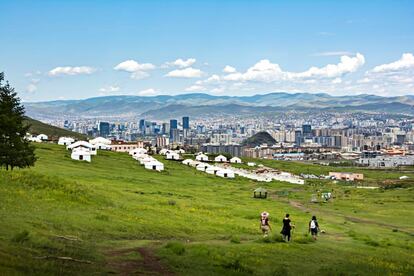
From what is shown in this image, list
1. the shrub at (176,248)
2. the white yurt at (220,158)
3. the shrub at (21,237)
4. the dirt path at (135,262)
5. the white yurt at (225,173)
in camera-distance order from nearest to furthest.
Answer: the dirt path at (135,262), the shrub at (21,237), the shrub at (176,248), the white yurt at (225,173), the white yurt at (220,158)

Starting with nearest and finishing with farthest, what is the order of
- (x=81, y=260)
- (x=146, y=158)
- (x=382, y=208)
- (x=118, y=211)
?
1. (x=81, y=260)
2. (x=118, y=211)
3. (x=382, y=208)
4. (x=146, y=158)

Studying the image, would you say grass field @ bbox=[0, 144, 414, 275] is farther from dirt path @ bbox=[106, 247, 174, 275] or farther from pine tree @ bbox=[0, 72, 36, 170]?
pine tree @ bbox=[0, 72, 36, 170]

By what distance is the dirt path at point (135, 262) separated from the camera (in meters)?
22.7

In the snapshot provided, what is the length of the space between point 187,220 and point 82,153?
68397 mm

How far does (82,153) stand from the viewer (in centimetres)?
10862

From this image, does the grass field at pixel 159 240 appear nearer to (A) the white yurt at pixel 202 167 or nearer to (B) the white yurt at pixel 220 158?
(A) the white yurt at pixel 202 167

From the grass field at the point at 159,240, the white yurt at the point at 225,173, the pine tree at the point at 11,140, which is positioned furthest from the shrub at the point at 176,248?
the white yurt at the point at 225,173

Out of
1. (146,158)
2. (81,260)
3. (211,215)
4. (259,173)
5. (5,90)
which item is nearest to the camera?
(81,260)

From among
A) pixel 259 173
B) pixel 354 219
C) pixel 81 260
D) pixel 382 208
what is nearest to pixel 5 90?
pixel 354 219

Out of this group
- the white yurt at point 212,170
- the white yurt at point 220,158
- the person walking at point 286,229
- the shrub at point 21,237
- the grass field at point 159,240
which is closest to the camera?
the grass field at point 159,240

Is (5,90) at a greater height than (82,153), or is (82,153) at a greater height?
(5,90)

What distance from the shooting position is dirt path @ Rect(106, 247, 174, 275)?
22688 millimetres

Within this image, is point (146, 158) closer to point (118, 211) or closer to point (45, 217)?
point (118, 211)

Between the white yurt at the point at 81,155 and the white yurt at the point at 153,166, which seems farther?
the white yurt at the point at 153,166
